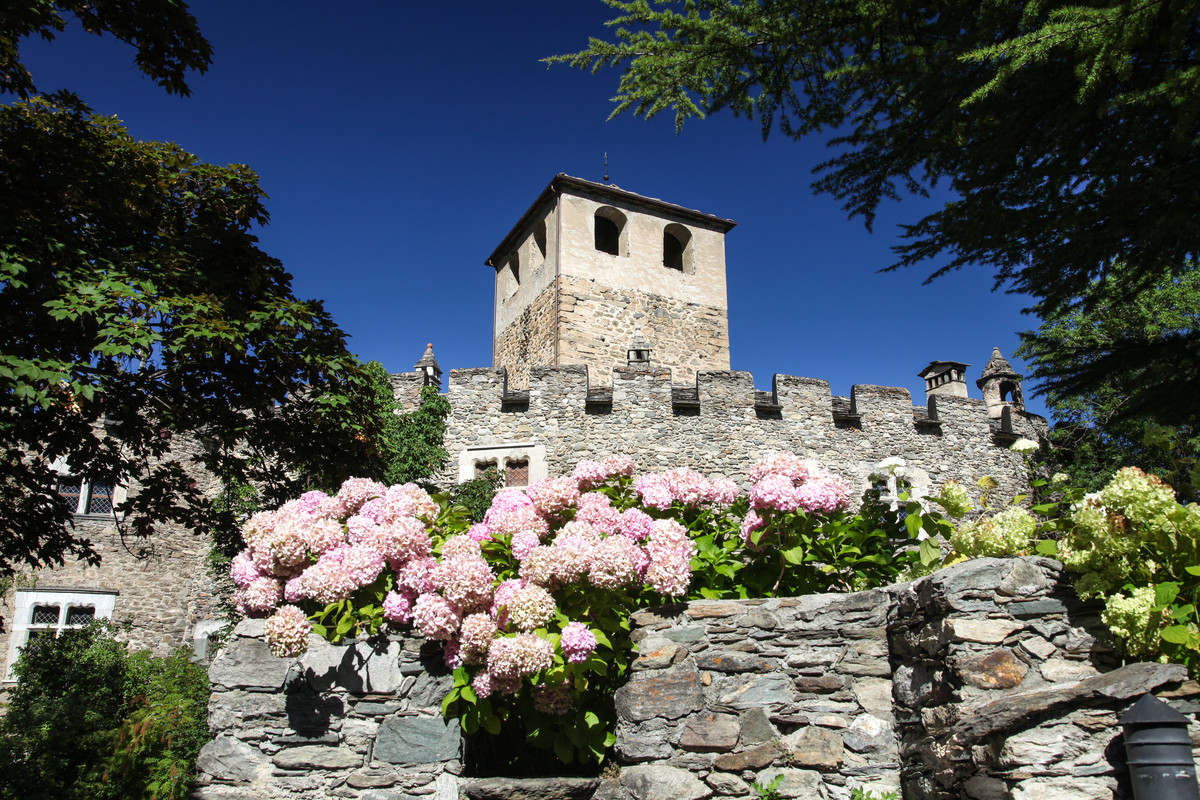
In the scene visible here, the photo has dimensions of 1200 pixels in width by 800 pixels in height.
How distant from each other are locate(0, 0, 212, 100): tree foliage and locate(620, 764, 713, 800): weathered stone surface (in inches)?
242

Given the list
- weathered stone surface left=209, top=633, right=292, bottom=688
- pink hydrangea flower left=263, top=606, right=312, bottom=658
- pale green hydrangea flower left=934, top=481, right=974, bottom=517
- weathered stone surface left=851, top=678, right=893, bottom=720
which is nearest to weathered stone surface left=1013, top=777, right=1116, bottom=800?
weathered stone surface left=851, top=678, right=893, bottom=720

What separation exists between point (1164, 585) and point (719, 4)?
14.8 ft

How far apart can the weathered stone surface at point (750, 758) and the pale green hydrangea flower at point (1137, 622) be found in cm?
172

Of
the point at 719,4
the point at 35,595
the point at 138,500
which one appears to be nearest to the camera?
the point at 719,4

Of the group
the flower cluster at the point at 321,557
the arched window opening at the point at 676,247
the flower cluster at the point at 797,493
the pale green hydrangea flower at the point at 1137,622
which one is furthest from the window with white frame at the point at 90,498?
the pale green hydrangea flower at the point at 1137,622

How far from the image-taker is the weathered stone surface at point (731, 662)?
3971mm

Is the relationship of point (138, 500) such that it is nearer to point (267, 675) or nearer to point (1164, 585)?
point (267, 675)

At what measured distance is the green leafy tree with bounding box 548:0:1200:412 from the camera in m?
3.81

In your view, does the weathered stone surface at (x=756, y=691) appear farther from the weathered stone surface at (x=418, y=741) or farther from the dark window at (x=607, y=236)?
the dark window at (x=607, y=236)

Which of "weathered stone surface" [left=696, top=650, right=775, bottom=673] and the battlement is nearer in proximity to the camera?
"weathered stone surface" [left=696, top=650, right=775, bottom=673]

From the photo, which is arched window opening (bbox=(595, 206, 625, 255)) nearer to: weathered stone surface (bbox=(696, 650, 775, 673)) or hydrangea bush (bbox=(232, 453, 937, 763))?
hydrangea bush (bbox=(232, 453, 937, 763))

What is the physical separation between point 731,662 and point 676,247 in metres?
18.0

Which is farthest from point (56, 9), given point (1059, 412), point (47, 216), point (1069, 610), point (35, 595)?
point (1059, 412)

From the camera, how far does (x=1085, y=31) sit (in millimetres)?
3559
